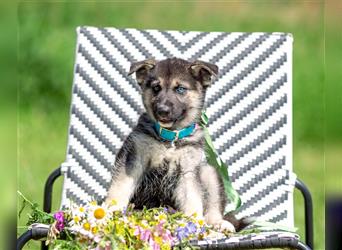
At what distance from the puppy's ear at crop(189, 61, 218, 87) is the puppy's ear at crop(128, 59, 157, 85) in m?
0.17

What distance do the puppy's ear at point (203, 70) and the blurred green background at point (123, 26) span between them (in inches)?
89.6

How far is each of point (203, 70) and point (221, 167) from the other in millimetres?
512

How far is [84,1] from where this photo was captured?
7.40 metres

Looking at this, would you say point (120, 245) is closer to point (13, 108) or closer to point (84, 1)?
point (13, 108)

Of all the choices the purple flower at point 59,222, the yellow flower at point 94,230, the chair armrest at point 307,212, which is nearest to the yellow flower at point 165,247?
the yellow flower at point 94,230

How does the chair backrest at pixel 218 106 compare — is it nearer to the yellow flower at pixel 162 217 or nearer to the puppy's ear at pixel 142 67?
the puppy's ear at pixel 142 67

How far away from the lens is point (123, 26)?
7.30 m

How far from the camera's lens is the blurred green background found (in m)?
6.31

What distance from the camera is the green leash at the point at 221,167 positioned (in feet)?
11.8

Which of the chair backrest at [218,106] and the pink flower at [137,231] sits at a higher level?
the chair backrest at [218,106]

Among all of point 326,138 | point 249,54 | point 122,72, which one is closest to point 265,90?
point 249,54

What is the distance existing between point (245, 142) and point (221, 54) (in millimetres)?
466

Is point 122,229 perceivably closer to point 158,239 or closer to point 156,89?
point 158,239

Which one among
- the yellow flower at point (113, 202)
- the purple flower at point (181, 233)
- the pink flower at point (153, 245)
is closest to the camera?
the pink flower at point (153, 245)
